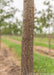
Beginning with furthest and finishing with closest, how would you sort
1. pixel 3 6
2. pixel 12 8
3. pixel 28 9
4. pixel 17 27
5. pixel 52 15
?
pixel 17 27, pixel 12 8, pixel 3 6, pixel 52 15, pixel 28 9

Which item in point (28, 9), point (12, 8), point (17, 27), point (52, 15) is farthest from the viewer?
point (17, 27)

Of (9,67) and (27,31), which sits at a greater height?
(27,31)

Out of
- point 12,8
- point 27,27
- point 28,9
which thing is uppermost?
point 12,8

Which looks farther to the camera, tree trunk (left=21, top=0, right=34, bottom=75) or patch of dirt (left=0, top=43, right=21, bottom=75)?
patch of dirt (left=0, top=43, right=21, bottom=75)

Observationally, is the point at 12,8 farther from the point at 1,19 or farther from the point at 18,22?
the point at 18,22

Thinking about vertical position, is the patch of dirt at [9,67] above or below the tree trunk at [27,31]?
below

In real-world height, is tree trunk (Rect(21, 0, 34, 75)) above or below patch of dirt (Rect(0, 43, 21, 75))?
above

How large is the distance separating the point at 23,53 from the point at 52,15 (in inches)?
260

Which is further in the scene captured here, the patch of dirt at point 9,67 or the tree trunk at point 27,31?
the patch of dirt at point 9,67

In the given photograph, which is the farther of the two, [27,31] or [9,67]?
[9,67]

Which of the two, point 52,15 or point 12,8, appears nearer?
point 52,15

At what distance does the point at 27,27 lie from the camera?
119 inches

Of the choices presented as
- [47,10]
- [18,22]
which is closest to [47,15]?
[47,10]

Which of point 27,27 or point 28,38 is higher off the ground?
point 27,27
